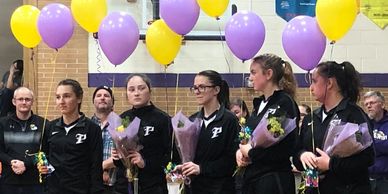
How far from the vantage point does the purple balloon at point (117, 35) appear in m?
4.44

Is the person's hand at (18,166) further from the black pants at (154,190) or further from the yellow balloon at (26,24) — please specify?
the yellow balloon at (26,24)

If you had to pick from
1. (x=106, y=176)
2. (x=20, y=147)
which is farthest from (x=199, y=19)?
(x=20, y=147)

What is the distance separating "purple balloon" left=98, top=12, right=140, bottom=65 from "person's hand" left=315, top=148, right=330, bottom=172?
6.25 ft

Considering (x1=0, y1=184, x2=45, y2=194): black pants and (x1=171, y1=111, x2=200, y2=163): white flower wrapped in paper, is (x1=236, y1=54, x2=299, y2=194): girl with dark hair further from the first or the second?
(x1=0, y1=184, x2=45, y2=194): black pants

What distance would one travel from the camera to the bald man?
4512 mm

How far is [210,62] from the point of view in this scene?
712cm

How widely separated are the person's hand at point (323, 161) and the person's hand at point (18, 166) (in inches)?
92.3

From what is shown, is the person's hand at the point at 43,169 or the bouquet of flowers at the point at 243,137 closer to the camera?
the bouquet of flowers at the point at 243,137

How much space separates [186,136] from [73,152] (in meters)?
0.86

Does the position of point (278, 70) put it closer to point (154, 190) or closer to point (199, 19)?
point (154, 190)

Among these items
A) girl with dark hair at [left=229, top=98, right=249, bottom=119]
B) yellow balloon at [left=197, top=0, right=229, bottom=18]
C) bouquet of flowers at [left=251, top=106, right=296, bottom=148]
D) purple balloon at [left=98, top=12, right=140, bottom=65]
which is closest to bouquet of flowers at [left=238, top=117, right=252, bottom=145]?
bouquet of flowers at [left=251, top=106, right=296, bottom=148]

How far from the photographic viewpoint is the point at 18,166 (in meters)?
4.41

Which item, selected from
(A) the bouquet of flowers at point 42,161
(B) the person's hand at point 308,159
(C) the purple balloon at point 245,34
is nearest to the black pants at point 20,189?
(A) the bouquet of flowers at point 42,161

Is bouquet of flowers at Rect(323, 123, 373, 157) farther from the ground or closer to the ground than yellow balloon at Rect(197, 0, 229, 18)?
closer to the ground
